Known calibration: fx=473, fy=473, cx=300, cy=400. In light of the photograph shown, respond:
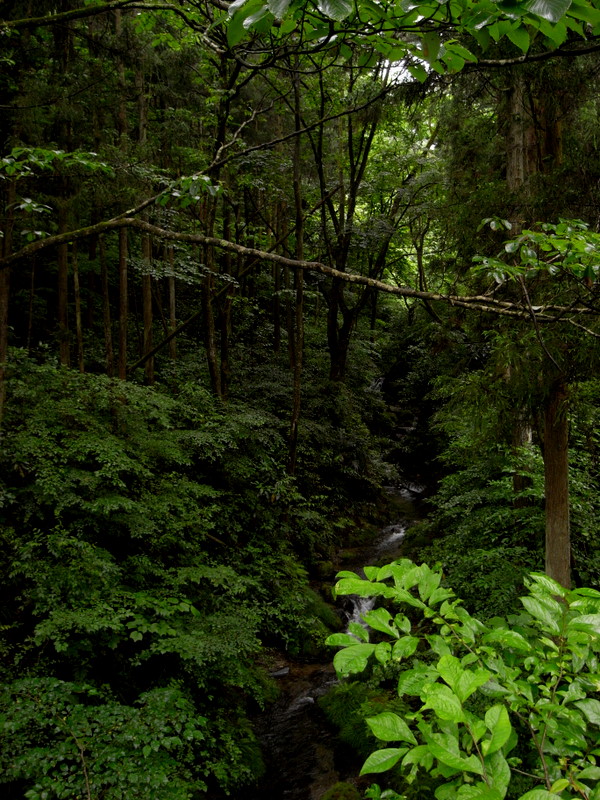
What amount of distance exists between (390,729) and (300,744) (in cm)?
591

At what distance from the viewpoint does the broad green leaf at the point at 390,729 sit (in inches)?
47.4

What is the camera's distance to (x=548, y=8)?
1096 mm

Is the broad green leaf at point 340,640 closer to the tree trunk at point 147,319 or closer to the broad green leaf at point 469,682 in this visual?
the broad green leaf at point 469,682

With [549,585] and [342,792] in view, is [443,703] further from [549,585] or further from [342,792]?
[342,792]

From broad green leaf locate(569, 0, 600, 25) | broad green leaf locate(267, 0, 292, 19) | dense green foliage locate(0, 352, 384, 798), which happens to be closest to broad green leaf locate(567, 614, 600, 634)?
broad green leaf locate(569, 0, 600, 25)

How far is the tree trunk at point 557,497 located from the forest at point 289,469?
0.09 feet

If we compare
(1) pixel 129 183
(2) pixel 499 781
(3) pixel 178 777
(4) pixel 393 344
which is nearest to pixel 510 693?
(2) pixel 499 781

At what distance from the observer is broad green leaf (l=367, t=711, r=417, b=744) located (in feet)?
3.95

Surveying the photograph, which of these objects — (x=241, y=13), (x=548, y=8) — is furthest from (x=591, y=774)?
(x=241, y=13)

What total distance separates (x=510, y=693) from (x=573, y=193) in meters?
5.47

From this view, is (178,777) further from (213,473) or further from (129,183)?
(129,183)

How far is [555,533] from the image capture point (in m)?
5.73

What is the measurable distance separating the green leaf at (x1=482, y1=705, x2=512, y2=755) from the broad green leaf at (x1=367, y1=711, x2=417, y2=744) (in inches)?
7.0

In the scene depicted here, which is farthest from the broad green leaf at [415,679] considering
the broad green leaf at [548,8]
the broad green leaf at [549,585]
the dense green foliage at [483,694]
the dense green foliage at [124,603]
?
the dense green foliage at [124,603]
